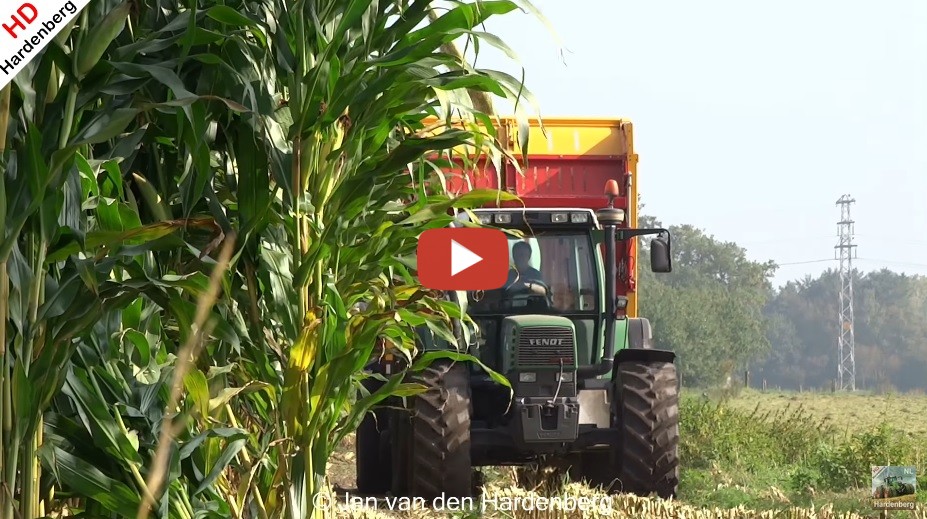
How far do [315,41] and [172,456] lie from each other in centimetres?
144

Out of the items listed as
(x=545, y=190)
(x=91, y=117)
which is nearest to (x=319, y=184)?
(x=91, y=117)

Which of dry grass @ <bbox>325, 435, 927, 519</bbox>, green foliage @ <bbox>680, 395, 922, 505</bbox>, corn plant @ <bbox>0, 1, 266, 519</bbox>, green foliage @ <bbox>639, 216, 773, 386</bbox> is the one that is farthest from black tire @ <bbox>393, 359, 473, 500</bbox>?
green foliage @ <bbox>639, 216, 773, 386</bbox>

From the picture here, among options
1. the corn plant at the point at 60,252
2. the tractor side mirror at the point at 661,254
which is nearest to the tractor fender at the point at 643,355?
the tractor side mirror at the point at 661,254

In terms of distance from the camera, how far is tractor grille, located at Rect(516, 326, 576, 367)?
949 centimetres

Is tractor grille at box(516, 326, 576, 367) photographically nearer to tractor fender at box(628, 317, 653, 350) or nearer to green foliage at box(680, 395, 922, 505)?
tractor fender at box(628, 317, 653, 350)

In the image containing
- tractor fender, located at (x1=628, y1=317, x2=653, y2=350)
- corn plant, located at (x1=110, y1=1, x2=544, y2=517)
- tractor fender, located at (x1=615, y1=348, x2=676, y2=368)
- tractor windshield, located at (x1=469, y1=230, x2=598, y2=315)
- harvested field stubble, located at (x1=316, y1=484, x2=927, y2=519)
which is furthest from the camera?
tractor fender, located at (x1=628, y1=317, x2=653, y2=350)

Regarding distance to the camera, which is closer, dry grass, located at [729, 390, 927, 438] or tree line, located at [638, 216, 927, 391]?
dry grass, located at [729, 390, 927, 438]

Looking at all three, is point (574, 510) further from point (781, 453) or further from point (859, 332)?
point (859, 332)

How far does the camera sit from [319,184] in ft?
14.7

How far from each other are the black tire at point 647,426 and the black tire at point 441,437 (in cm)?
116

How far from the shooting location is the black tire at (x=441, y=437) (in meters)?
8.98

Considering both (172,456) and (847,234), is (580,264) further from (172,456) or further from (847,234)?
(847,234)

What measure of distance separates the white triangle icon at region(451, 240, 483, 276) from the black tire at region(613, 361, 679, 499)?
15.0ft

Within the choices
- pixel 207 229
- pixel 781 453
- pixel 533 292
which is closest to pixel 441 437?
pixel 533 292
